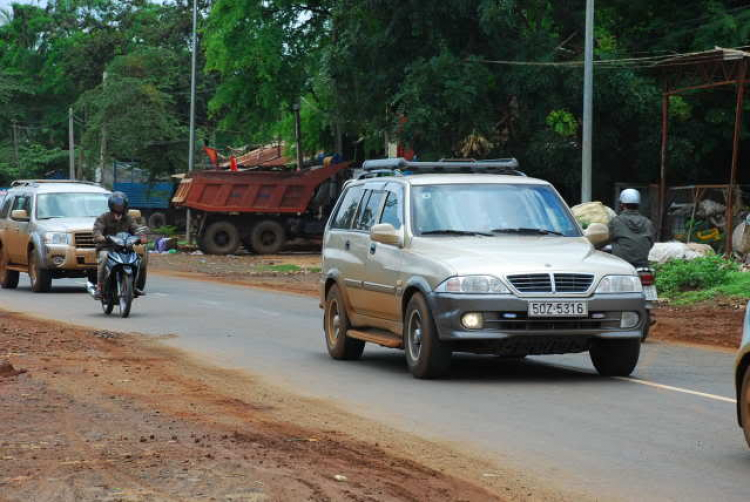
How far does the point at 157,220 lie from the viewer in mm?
67562

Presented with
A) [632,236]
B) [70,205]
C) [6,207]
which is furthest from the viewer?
[6,207]

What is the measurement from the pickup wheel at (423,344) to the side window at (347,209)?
7.87 ft

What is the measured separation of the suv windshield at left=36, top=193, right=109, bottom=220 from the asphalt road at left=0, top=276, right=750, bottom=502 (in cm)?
814

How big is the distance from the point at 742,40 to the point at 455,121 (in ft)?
25.5

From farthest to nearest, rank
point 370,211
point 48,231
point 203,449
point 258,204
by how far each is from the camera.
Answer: point 258,204 < point 48,231 < point 370,211 < point 203,449

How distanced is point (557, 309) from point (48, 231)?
15408 mm

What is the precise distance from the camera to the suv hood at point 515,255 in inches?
452

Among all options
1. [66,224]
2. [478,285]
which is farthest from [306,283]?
[478,285]

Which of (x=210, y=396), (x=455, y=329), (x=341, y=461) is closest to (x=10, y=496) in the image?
(x=341, y=461)

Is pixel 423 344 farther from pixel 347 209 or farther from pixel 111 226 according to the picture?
pixel 111 226

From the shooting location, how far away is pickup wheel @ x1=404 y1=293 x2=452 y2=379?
11617mm

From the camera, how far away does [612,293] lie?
11.6 m

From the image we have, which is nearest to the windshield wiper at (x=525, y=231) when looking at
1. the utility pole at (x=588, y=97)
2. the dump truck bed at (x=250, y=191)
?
the utility pole at (x=588, y=97)

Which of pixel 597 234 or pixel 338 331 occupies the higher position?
pixel 597 234
